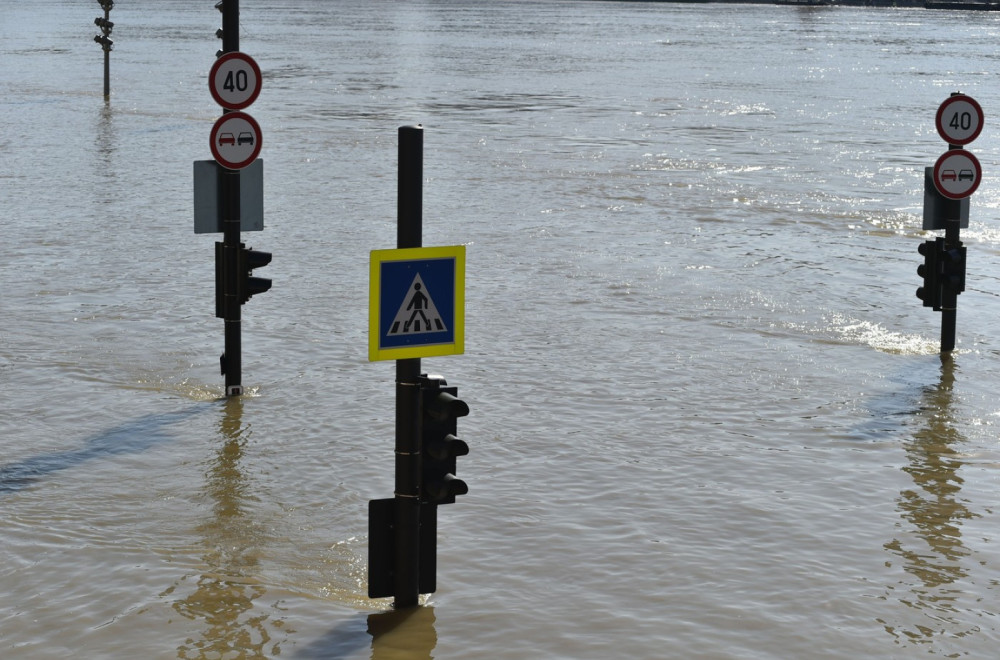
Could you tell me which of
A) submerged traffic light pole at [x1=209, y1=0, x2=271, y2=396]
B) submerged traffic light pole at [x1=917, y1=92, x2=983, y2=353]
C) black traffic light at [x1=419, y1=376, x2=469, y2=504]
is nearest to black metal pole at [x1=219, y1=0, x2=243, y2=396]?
submerged traffic light pole at [x1=209, y1=0, x2=271, y2=396]

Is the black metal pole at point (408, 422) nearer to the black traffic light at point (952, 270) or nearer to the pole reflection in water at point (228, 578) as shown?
the pole reflection in water at point (228, 578)

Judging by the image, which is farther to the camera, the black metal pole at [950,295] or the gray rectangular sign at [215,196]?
the black metal pole at [950,295]

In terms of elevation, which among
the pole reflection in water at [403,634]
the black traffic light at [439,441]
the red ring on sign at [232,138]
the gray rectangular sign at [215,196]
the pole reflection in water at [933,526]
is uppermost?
the red ring on sign at [232,138]

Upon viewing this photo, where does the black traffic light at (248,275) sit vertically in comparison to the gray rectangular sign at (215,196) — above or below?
below

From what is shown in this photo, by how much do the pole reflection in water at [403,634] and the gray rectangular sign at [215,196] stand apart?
4.02 metres

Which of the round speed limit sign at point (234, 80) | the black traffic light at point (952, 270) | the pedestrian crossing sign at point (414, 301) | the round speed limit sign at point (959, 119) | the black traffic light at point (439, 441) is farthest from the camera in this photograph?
the black traffic light at point (952, 270)

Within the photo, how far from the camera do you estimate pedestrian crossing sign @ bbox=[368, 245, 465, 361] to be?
6156 millimetres

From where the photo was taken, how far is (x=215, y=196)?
33.2ft

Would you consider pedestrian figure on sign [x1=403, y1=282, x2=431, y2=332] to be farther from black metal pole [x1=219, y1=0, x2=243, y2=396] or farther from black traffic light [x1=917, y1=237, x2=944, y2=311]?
black traffic light [x1=917, y1=237, x2=944, y2=311]

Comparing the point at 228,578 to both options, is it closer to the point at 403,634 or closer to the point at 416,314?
the point at 403,634

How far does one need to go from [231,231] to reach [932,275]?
555 centimetres

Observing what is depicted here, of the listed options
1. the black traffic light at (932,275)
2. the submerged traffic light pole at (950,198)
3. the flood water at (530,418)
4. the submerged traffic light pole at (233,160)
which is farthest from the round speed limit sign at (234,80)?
the black traffic light at (932,275)

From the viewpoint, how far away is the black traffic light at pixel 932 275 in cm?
1170

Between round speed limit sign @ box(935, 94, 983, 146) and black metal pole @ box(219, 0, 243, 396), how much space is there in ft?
17.9
